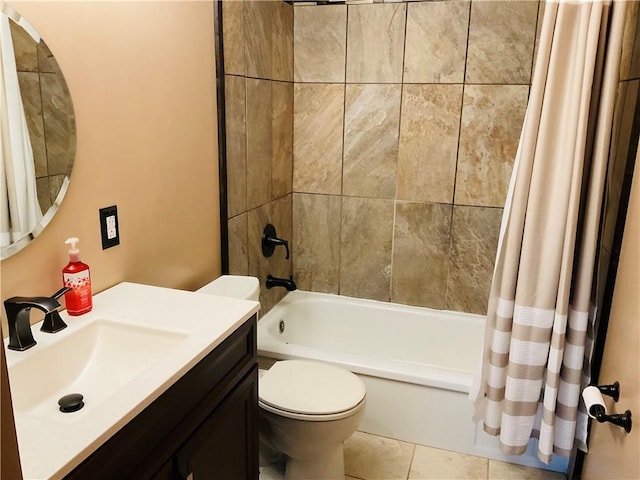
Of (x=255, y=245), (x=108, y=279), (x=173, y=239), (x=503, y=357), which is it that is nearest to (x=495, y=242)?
(x=503, y=357)

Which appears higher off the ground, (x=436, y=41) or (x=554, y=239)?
(x=436, y=41)

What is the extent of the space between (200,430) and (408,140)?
6.24 ft

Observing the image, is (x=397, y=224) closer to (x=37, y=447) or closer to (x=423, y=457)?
(x=423, y=457)

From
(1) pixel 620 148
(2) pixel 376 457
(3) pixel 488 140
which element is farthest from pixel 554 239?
(2) pixel 376 457

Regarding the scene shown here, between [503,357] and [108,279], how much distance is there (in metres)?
1.35

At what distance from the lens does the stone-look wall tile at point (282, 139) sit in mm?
2668

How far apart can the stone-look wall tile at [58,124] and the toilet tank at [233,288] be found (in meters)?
0.75

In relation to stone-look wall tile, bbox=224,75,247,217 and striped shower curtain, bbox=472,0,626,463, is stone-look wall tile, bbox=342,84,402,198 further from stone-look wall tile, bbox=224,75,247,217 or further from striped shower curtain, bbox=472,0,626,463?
striped shower curtain, bbox=472,0,626,463

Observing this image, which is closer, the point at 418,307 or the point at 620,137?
the point at 620,137

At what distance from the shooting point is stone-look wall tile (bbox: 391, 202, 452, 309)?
2762mm

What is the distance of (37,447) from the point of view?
34.3 inches

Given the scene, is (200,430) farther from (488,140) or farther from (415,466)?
(488,140)

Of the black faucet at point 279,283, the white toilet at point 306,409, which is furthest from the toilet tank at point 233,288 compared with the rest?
the black faucet at point 279,283

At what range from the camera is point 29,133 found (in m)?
1.31
